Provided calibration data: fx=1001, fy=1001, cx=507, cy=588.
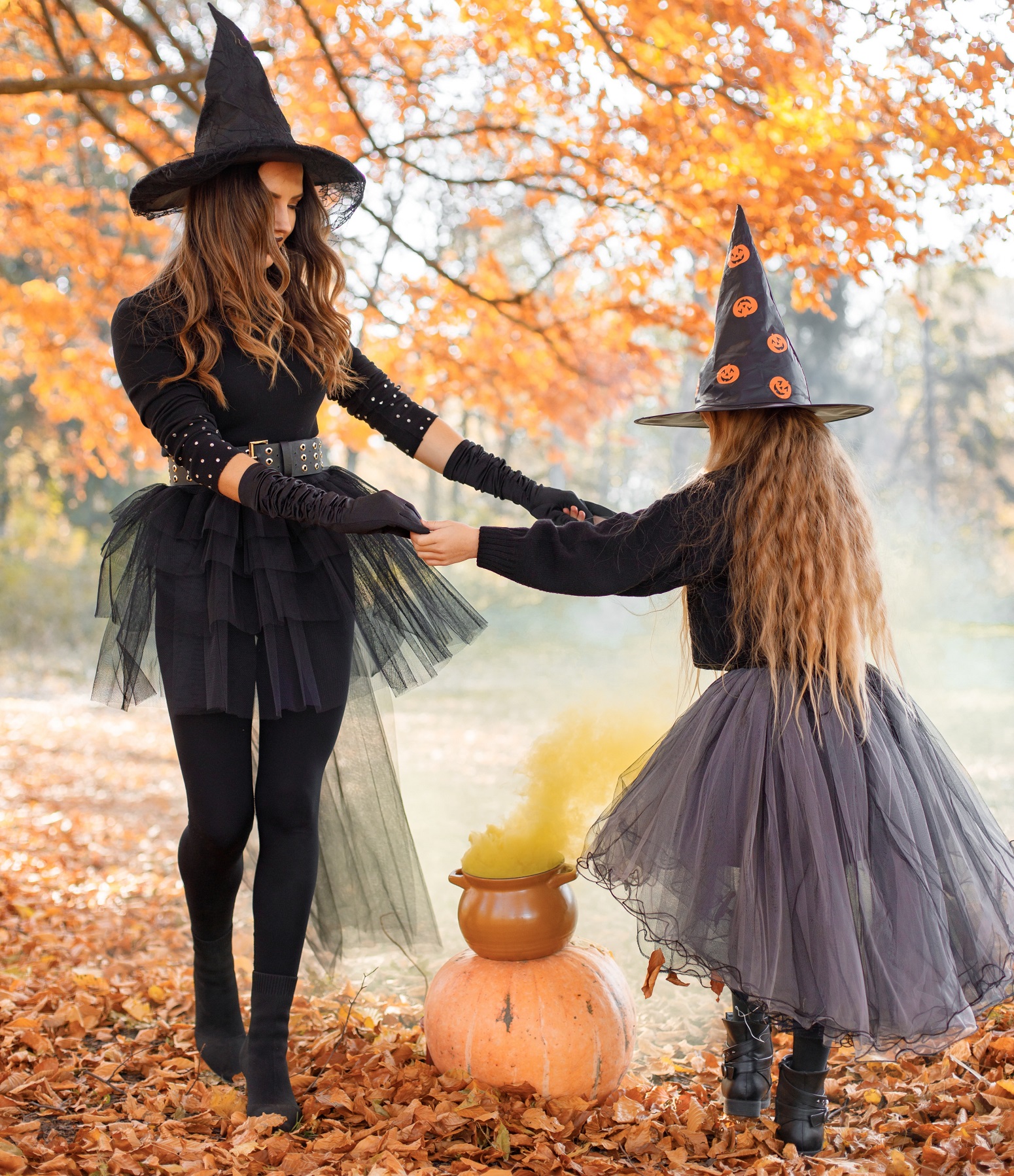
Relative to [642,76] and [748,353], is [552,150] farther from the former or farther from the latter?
[748,353]

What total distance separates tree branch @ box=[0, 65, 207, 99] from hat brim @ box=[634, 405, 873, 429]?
2.54 metres

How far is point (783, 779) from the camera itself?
202cm

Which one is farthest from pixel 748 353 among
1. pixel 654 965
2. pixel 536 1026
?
pixel 536 1026

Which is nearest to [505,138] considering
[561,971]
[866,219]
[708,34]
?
[708,34]

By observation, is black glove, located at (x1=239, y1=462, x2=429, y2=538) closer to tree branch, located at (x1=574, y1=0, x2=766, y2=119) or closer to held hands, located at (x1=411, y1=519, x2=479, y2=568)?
held hands, located at (x1=411, y1=519, x2=479, y2=568)

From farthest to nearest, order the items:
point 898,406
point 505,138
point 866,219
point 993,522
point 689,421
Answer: point 898,406, point 993,522, point 505,138, point 866,219, point 689,421

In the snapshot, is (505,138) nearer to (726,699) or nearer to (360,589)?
(360,589)

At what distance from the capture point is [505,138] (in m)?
5.50

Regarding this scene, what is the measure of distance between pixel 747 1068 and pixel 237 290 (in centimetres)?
208

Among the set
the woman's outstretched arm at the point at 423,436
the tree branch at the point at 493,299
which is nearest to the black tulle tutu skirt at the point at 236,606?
the woman's outstretched arm at the point at 423,436

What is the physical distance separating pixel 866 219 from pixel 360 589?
2.78 m

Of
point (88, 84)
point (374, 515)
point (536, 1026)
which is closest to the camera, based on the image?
point (374, 515)
